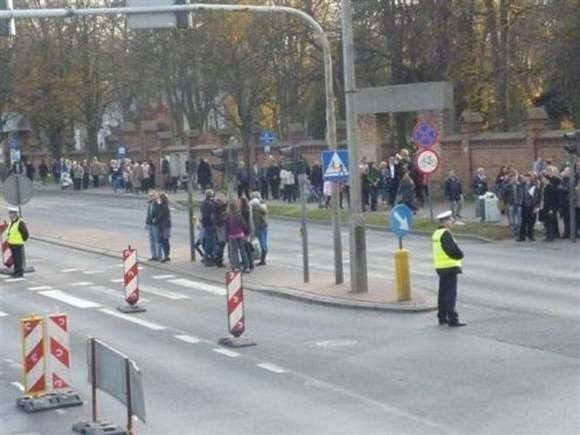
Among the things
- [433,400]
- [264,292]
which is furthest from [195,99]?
[433,400]

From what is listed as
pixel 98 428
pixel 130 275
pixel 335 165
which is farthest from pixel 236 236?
pixel 98 428

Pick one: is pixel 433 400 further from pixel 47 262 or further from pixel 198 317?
pixel 47 262

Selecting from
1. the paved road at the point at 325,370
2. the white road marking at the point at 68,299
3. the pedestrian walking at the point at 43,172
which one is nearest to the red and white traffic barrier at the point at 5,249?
the white road marking at the point at 68,299

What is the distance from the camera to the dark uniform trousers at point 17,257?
104ft

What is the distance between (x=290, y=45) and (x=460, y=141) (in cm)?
1449

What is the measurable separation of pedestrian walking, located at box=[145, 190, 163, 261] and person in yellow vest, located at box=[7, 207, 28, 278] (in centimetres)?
289

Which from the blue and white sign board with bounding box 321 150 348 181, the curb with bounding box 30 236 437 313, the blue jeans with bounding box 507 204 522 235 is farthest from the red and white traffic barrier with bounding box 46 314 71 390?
the blue jeans with bounding box 507 204 522 235

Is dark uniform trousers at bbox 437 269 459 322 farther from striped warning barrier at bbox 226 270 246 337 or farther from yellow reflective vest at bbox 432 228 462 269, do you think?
striped warning barrier at bbox 226 270 246 337

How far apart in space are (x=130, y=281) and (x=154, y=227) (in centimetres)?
818

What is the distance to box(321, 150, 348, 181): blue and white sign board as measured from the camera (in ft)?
84.0

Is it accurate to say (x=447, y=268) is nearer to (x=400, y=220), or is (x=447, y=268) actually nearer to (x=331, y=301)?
(x=400, y=220)

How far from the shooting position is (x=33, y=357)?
16016 mm

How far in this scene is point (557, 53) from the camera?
152 ft

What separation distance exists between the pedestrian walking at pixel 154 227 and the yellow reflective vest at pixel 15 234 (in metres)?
3.03
